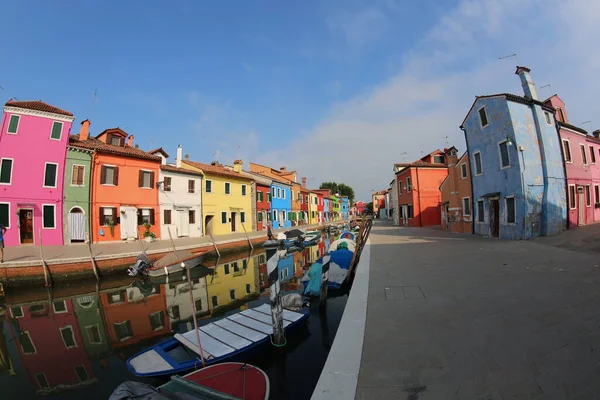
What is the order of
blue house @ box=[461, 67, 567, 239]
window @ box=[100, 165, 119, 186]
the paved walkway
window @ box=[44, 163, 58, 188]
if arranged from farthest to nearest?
window @ box=[100, 165, 119, 186], window @ box=[44, 163, 58, 188], the paved walkway, blue house @ box=[461, 67, 567, 239]

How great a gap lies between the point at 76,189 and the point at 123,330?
14664mm

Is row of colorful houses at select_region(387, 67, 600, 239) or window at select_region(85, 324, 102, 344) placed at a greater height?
row of colorful houses at select_region(387, 67, 600, 239)

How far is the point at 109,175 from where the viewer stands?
2014 cm

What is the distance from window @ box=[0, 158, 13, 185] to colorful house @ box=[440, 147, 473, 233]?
28.5 metres

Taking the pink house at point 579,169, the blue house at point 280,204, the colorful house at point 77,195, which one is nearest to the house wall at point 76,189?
the colorful house at point 77,195

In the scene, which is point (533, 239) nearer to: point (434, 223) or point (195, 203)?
point (434, 223)

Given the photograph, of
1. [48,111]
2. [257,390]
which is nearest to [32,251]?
[48,111]

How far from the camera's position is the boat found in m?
5.10

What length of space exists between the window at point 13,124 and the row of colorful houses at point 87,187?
44mm

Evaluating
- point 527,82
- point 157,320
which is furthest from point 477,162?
point 157,320

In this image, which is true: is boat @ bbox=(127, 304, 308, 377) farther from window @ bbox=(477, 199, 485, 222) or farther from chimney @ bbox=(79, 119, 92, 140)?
chimney @ bbox=(79, 119, 92, 140)

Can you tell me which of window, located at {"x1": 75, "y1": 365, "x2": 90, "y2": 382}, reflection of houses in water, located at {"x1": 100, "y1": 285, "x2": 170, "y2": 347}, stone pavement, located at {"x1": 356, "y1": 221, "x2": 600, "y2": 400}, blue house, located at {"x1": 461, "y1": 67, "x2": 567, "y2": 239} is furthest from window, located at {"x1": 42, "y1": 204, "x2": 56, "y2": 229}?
blue house, located at {"x1": 461, "y1": 67, "x2": 567, "y2": 239}

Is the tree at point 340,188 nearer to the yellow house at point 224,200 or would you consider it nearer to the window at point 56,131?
the yellow house at point 224,200

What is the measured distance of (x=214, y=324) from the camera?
6.80m
